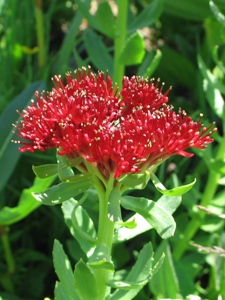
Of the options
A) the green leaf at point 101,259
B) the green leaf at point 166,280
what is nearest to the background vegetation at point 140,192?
the green leaf at point 166,280

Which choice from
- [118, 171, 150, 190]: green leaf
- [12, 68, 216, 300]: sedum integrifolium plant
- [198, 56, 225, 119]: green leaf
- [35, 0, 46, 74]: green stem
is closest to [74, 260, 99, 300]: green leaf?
[12, 68, 216, 300]: sedum integrifolium plant

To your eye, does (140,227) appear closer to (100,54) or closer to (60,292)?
(60,292)

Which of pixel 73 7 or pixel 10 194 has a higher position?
pixel 73 7

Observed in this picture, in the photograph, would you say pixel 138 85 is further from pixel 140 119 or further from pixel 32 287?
pixel 32 287

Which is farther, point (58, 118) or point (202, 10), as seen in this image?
point (202, 10)

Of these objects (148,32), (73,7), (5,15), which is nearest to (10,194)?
(5,15)

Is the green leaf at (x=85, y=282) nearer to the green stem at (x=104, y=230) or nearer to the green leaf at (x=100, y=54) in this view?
the green stem at (x=104, y=230)
